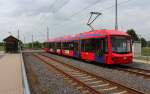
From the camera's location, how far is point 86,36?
23188mm

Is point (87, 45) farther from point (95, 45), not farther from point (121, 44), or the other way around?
point (121, 44)

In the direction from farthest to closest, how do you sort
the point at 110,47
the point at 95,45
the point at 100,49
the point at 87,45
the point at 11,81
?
the point at 87,45, the point at 95,45, the point at 100,49, the point at 110,47, the point at 11,81

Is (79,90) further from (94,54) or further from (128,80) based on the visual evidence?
(94,54)

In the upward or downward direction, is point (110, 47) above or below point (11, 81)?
above

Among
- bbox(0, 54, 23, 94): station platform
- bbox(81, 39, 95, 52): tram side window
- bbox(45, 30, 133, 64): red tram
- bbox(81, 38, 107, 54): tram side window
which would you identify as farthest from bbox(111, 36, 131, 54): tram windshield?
bbox(0, 54, 23, 94): station platform

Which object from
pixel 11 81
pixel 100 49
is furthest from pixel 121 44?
pixel 11 81

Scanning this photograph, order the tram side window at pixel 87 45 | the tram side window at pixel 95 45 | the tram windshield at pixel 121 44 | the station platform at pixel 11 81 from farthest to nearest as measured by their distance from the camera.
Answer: the tram side window at pixel 87 45
the tram side window at pixel 95 45
the tram windshield at pixel 121 44
the station platform at pixel 11 81

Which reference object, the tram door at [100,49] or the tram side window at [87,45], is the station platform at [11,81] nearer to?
the tram door at [100,49]

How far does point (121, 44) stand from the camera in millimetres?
18688

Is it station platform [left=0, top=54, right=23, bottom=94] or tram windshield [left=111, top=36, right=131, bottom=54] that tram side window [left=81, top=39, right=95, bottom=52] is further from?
station platform [left=0, top=54, right=23, bottom=94]

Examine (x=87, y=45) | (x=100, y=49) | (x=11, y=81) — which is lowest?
(x=11, y=81)

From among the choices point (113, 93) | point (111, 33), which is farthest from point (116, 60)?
point (113, 93)

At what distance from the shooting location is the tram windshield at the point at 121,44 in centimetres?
1829

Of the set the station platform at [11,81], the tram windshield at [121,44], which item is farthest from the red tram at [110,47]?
the station platform at [11,81]
